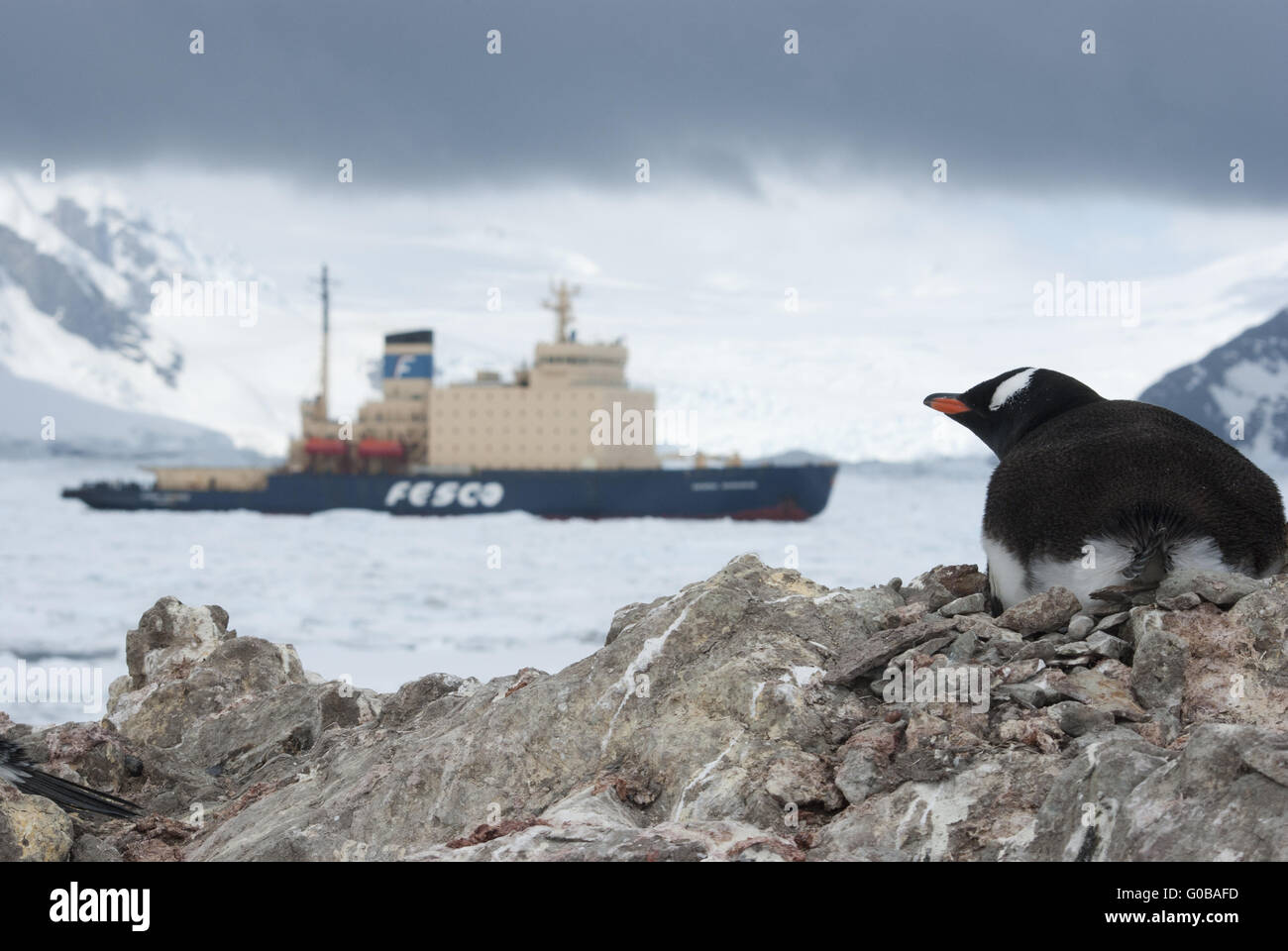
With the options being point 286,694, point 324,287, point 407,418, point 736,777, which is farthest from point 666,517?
point 736,777

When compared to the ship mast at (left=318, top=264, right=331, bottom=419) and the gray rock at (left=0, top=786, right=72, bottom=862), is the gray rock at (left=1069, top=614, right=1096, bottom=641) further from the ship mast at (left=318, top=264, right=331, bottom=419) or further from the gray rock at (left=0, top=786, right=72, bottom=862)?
the ship mast at (left=318, top=264, right=331, bottom=419)

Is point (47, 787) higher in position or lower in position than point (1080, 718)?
lower

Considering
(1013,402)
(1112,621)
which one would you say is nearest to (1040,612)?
(1112,621)

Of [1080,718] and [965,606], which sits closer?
[1080,718]

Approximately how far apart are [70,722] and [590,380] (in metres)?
31.1

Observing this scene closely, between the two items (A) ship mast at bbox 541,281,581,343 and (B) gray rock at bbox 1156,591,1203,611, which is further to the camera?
(A) ship mast at bbox 541,281,581,343

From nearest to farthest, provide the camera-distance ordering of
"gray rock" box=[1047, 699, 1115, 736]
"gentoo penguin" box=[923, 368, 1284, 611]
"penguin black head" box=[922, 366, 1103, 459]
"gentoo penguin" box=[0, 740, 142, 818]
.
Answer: "gray rock" box=[1047, 699, 1115, 736] → "gentoo penguin" box=[923, 368, 1284, 611] → "gentoo penguin" box=[0, 740, 142, 818] → "penguin black head" box=[922, 366, 1103, 459]

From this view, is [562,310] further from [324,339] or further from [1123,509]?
[1123,509]

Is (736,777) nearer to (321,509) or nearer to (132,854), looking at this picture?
(132,854)

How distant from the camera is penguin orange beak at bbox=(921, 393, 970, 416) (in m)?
5.77

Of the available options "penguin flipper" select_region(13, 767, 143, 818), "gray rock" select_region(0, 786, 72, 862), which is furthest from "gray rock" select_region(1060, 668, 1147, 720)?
"penguin flipper" select_region(13, 767, 143, 818)

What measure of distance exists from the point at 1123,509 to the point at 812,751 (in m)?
1.54

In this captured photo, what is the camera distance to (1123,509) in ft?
15.0

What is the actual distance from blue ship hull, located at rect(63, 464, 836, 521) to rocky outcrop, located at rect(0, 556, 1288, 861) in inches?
1174
